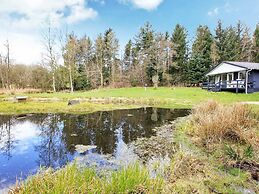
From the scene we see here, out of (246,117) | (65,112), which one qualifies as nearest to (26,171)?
(246,117)

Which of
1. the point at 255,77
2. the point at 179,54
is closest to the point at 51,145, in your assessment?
the point at 255,77

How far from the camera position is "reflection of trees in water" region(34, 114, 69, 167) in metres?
7.07

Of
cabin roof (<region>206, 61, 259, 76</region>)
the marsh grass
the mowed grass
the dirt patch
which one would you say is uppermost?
cabin roof (<region>206, 61, 259, 76</region>)

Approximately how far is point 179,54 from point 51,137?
38.3 meters

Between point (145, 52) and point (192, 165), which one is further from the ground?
point (145, 52)

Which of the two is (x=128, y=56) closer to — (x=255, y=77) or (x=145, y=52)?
(x=145, y=52)

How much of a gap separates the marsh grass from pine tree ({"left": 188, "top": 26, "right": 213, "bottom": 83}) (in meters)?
40.4

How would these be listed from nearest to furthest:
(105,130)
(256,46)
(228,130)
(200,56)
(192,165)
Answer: (192,165) < (228,130) < (105,130) < (200,56) < (256,46)

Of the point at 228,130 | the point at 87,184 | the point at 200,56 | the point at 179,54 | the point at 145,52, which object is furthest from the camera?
the point at 145,52

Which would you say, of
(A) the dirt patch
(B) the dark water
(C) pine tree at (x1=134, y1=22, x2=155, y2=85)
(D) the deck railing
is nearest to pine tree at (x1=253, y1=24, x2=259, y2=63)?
(D) the deck railing

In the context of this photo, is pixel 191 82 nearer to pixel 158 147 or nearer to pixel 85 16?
pixel 85 16

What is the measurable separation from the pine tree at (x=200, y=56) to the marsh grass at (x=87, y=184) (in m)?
40.4

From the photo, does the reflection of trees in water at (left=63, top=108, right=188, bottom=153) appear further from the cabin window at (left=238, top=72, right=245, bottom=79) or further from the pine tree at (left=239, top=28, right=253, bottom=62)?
the pine tree at (left=239, top=28, right=253, bottom=62)

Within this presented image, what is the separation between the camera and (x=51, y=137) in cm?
1014
